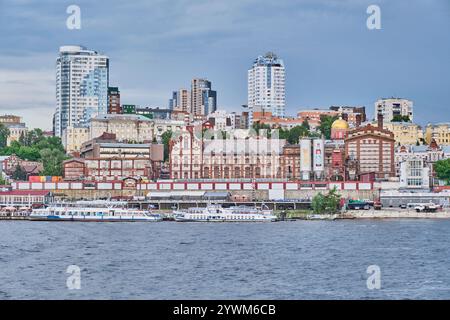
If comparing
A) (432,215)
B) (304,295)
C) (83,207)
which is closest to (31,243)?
(304,295)

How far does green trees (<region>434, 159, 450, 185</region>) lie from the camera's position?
5309 cm

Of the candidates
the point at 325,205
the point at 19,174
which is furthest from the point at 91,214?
the point at 19,174

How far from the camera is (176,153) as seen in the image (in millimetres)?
53750

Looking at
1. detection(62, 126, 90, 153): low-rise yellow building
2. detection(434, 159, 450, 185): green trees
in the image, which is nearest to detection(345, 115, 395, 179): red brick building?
detection(434, 159, 450, 185): green trees

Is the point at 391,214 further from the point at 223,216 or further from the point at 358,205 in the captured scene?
the point at 223,216

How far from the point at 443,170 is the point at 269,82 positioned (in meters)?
49.9

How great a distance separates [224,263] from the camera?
63.2 ft

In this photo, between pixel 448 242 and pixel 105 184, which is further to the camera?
pixel 105 184

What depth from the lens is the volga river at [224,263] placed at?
14.7m

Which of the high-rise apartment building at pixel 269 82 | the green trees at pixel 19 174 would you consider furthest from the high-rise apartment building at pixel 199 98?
the green trees at pixel 19 174

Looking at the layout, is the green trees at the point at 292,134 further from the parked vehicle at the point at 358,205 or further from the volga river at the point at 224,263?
the volga river at the point at 224,263

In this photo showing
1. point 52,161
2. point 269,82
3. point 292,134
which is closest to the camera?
point 52,161
